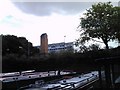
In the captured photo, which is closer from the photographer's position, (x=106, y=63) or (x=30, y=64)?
(x=106, y=63)

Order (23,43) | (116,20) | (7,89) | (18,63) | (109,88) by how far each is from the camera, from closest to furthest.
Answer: (109,88) → (7,89) → (18,63) → (116,20) → (23,43)

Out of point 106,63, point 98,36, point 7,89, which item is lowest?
point 7,89

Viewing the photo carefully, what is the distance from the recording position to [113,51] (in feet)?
101

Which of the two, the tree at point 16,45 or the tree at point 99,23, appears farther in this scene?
the tree at point 16,45

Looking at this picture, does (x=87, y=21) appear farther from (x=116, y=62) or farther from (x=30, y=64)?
(x=116, y=62)

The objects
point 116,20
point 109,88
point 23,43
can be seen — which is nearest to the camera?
point 109,88

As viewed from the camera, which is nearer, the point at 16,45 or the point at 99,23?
the point at 99,23

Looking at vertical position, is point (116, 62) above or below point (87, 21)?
below

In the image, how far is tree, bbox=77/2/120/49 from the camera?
123ft

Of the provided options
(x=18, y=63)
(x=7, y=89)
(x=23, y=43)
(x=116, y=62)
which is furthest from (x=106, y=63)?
(x=23, y=43)

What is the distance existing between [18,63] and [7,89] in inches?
842

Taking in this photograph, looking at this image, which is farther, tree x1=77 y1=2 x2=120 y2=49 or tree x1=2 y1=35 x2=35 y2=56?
tree x1=2 y1=35 x2=35 y2=56

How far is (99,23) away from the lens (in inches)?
1492

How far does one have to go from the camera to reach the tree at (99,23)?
1470 inches
